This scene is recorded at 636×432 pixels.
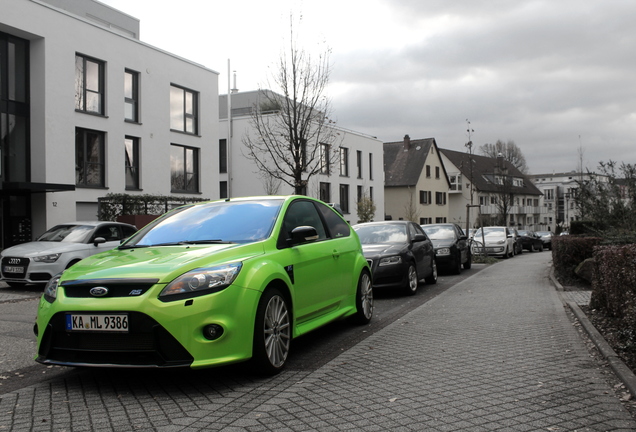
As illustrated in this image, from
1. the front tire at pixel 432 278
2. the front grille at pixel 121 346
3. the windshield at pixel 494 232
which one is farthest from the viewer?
the windshield at pixel 494 232

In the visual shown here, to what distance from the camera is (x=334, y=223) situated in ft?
24.5

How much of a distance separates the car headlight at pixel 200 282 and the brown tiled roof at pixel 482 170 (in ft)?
216

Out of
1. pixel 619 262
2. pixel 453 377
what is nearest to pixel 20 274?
pixel 453 377

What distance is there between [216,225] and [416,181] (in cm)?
5581

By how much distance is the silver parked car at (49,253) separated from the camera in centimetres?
1264

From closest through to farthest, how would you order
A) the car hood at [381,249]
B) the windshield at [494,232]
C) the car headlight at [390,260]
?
the car headlight at [390,260], the car hood at [381,249], the windshield at [494,232]

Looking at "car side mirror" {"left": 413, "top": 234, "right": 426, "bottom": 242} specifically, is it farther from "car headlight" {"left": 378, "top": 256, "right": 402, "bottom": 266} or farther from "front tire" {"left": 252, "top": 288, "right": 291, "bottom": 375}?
"front tire" {"left": 252, "top": 288, "right": 291, "bottom": 375}

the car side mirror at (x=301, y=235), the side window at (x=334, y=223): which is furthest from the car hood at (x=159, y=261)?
the side window at (x=334, y=223)

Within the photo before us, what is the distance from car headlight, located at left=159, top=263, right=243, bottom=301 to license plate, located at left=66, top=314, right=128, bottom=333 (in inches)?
13.6

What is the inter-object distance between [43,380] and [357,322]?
3.92m

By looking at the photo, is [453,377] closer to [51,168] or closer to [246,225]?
[246,225]

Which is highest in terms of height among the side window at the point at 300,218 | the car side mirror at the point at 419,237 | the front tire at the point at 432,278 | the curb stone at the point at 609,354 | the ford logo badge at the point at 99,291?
the side window at the point at 300,218

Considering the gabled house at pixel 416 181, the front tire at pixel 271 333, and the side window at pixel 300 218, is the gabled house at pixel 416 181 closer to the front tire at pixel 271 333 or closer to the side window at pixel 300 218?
the side window at pixel 300 218

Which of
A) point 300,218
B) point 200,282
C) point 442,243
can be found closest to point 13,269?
point 300,218
